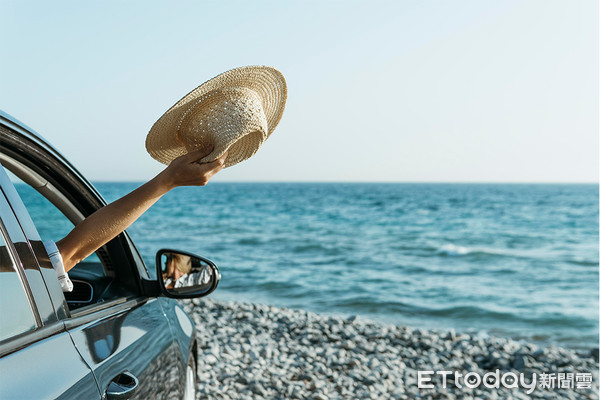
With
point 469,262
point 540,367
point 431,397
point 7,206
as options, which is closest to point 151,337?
point 7,206

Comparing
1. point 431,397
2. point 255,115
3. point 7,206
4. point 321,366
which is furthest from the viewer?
point 321,366

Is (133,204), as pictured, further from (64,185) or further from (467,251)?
(467,251)

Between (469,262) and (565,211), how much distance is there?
114 ft

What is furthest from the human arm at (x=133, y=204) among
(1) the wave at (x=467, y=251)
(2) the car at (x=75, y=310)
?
(1) the wave at (x=467, y=251)

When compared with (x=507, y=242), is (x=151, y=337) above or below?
above

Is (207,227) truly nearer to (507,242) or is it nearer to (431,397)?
(507,242)

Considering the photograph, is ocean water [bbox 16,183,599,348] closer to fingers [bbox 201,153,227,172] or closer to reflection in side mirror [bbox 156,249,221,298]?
reflection in side mirror [bbox 156,249,221,298]

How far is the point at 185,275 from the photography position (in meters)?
2.39

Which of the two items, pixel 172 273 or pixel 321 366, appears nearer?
pixel 172 273

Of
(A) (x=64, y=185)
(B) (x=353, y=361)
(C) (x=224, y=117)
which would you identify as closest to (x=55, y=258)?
(A) (x=64, y=185)

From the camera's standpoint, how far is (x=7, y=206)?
4.62 ft

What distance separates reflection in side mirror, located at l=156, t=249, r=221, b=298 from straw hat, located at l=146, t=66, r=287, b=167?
1.77ft

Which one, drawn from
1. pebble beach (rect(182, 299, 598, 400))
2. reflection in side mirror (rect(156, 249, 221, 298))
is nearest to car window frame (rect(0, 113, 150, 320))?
reflection in side mirror (rect(156, 249, 221, 298))

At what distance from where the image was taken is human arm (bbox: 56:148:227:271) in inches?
63.3
